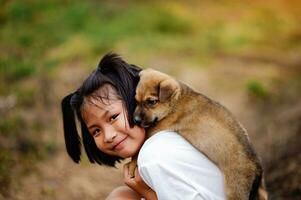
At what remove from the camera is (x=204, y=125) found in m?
3.31

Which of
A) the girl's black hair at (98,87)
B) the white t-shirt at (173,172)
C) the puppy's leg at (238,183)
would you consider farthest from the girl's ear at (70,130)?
the puppy's leg at (238,183)

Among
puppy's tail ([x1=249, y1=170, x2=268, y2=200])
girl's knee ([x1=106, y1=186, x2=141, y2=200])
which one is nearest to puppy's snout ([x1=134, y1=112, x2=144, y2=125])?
girl's knee ([x1=106, y1=186, x2=141, y2=200])

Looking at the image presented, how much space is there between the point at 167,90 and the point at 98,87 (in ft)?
1.70

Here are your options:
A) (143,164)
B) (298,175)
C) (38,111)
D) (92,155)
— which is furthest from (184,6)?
(143,164)

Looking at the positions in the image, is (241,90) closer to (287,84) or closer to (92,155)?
(287,84)

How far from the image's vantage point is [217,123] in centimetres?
327

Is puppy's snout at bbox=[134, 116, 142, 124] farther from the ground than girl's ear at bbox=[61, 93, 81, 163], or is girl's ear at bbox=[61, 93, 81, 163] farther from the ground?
puppy's snout at bbox=[134, 116, 142, 124]

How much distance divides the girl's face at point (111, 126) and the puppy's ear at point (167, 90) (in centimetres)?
39

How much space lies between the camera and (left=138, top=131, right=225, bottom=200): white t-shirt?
2.81 m

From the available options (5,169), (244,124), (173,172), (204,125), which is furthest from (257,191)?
(244,124)

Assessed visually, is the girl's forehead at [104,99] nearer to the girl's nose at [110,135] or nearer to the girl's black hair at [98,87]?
the girl's black hair at [98,87]

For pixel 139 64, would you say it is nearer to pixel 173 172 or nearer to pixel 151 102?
pixel 151 102

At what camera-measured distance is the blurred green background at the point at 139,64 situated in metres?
6.10

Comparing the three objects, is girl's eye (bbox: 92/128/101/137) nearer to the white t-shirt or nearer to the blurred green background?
the white t-shirt
